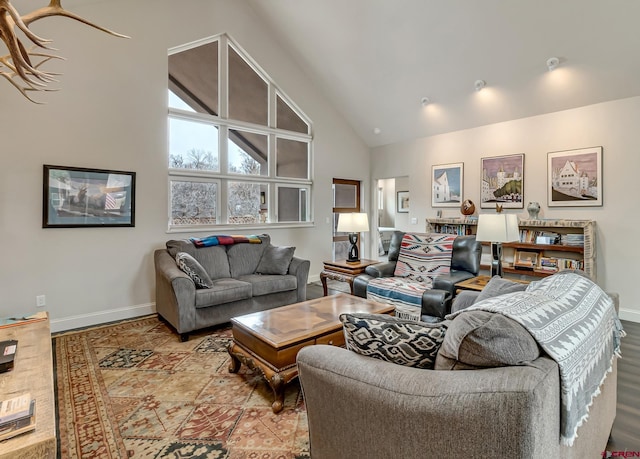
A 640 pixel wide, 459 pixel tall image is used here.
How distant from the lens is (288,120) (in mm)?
5699

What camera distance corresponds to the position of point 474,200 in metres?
5.32

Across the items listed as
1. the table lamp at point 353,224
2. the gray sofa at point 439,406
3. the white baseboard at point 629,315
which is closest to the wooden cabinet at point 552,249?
the white baseboard at point 629,315

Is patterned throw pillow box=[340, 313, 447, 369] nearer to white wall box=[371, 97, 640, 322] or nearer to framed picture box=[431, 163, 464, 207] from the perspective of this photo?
white wall box=[371, 97, 640, 322]

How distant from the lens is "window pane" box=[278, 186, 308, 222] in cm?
558

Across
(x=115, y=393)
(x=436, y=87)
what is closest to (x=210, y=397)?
(x=115, y=393)

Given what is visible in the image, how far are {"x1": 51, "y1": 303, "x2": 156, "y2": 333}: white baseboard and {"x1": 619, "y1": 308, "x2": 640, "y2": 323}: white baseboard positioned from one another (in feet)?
19.2

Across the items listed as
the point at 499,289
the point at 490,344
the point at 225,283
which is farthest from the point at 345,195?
the point at 490,344

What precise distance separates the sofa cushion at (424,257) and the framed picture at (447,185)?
5.99 feet

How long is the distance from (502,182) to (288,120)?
3662 millimetres

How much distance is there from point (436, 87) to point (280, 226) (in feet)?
10.8

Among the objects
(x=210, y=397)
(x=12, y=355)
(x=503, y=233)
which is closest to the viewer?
(x=12, y=355)

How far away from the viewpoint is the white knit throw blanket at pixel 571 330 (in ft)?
3.26

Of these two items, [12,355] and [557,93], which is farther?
[557,93]

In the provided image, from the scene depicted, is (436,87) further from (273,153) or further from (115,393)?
(115,393)
